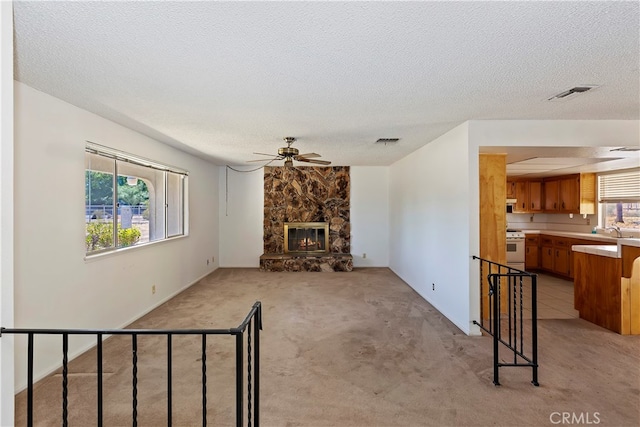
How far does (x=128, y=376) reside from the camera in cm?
253

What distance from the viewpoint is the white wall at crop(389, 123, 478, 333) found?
352 cm

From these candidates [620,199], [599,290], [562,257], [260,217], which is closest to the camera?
[599,290]

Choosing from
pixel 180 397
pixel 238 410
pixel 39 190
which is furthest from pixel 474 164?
pixel 39 190

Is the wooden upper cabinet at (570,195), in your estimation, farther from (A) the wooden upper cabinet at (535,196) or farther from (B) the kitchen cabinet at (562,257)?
(B) the kitchen cabinet at (562,257)

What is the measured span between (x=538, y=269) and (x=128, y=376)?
754cm

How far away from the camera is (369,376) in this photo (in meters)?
2.55

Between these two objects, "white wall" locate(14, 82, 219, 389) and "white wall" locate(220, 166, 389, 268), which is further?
"white wall" locate(220, 166, 389, 268)

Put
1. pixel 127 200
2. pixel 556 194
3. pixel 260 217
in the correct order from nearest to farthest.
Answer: pixel 127 200, pixel 556 194, pixel 260 217

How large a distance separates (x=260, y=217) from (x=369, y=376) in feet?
17.0

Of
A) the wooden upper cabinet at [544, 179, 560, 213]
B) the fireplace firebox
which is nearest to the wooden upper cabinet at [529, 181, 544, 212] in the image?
the wooden upper cabinet at [544, 179, 560, 213]

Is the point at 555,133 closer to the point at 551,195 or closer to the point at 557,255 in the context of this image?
the point at 557,255

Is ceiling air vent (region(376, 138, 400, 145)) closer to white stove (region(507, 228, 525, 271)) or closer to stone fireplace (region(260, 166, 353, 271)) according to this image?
stone fireplace (region(260, 166, 353, 271))

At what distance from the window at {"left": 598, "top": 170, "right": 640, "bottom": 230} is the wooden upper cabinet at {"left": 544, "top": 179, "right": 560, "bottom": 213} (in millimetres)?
710

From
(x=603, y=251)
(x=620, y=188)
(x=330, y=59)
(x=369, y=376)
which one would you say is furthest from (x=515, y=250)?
(x=330, y=59)
